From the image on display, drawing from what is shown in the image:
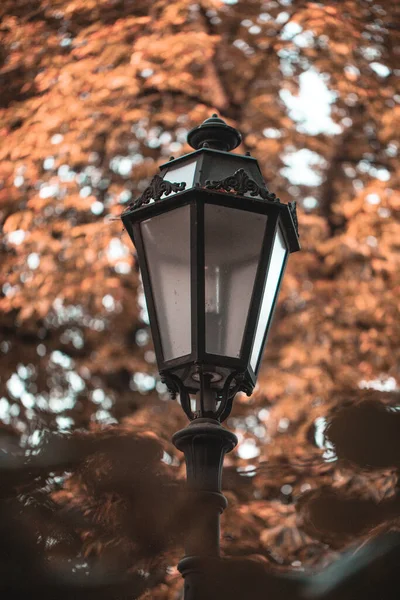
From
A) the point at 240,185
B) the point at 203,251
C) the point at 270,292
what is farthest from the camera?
the point at 270,292

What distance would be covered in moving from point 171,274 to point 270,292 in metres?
0.41

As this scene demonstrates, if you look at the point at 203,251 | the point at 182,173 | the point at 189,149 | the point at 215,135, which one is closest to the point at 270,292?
the point at 203,251

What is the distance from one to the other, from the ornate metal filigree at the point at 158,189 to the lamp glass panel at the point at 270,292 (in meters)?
0.43

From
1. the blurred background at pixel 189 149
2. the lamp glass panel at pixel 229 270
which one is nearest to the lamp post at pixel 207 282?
the lamp glass panel at pixel 229 270

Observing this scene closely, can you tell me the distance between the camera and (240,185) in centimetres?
335

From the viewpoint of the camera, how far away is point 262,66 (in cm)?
1048

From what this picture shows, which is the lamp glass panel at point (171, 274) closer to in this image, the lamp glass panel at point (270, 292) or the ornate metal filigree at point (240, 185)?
the ornate metal filigree at point (240, 185)

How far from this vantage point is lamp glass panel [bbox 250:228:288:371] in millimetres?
3404

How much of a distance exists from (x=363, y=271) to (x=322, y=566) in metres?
9.15

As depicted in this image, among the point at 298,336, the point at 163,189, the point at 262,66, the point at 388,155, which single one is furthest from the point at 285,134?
the point at 163,189

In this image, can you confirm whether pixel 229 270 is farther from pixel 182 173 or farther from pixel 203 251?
pixel 182 173

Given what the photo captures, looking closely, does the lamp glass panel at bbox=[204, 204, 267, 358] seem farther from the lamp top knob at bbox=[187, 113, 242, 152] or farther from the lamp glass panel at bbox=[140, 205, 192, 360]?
the lamp top knob at bbox=[187, 113, 242, 152]

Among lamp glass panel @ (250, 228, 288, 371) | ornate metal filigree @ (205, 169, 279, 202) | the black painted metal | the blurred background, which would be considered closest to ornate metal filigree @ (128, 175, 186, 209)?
the black painted metal

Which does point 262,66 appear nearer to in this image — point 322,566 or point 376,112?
point 376,112
